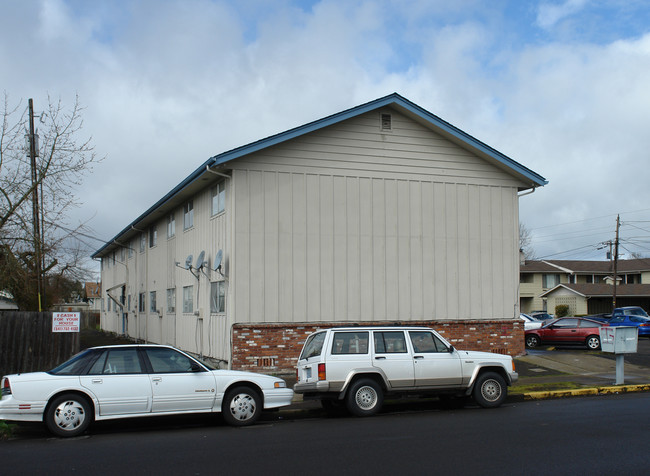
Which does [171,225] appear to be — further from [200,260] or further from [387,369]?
[387,369]

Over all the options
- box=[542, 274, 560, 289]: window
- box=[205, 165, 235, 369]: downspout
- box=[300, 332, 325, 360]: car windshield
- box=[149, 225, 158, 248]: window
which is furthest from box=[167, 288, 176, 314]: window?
box=[542, 274, 560, 289]: window

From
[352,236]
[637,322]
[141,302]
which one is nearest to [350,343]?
[352,236]

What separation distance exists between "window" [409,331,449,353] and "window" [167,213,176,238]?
47.1 ft

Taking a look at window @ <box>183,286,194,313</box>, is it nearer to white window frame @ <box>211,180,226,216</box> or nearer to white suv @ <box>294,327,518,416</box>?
white window frame @ <box>211,180,226,216</box>

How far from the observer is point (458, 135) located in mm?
19781

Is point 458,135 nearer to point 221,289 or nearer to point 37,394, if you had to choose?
point 221,289

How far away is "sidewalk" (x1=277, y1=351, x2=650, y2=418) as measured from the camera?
552 inches

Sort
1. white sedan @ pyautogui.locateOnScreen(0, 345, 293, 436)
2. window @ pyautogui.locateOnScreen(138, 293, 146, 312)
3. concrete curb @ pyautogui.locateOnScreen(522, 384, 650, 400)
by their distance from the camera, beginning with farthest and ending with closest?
window @ pyautogui.locateOnScreen(138, 293, 146, 312), concrete curb @ pyautogui.locateOnScreen(522, 384, 650, 400), white sedan @ pyautogui.locateOnScreen(0, 345, 293, 436)

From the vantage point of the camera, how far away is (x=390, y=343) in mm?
12398

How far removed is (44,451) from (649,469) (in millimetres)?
7660

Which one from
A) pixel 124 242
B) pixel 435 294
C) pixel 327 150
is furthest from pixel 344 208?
pixel 124 242

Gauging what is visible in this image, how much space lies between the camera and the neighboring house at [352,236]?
17.8 metres

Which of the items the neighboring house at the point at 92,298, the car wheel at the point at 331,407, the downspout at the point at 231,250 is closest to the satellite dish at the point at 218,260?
the downspout at the point at 231,250

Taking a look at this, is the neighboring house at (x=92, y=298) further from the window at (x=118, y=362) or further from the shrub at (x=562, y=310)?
the window at (x=118, y=362)
